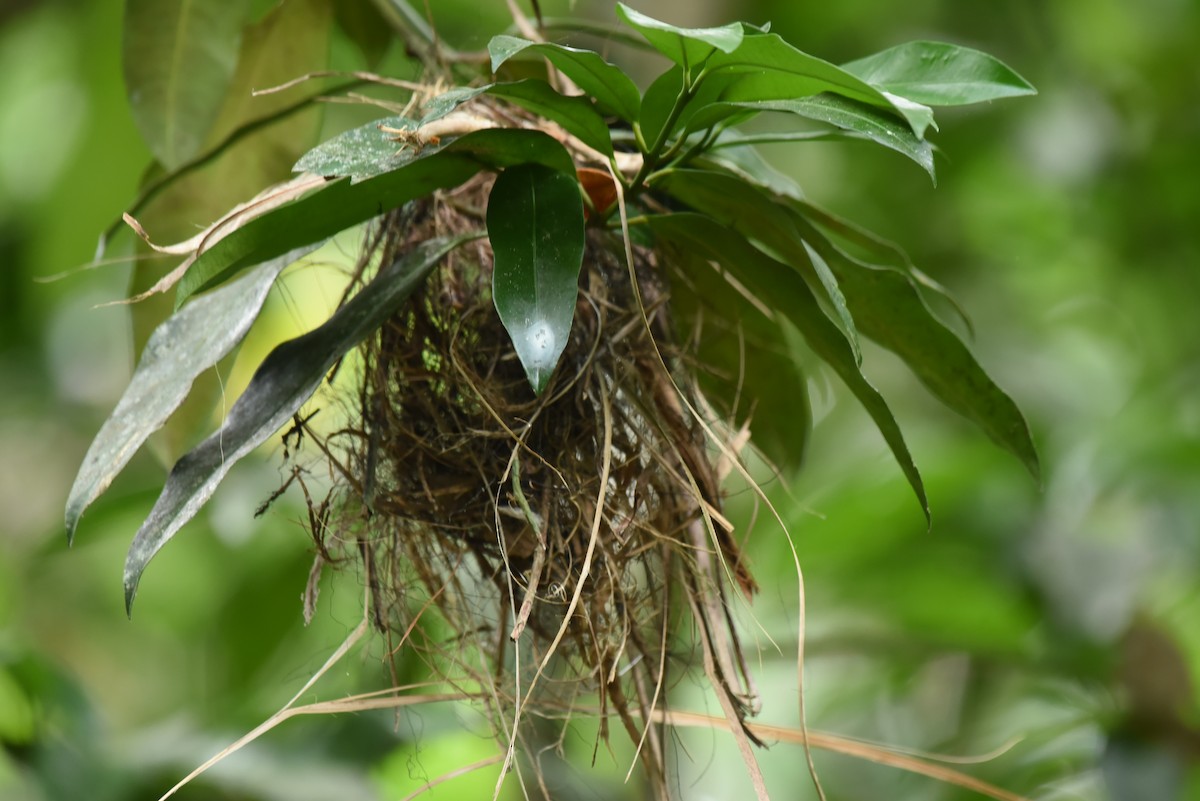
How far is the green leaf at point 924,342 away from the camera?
26.9 inches

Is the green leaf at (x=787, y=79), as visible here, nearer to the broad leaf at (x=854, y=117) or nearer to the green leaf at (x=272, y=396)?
the broad leaf at (x=854, y=117)

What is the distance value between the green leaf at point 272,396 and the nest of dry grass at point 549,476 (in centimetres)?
5

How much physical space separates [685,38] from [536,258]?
0.12 meters

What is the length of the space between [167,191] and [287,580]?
0.60 metres

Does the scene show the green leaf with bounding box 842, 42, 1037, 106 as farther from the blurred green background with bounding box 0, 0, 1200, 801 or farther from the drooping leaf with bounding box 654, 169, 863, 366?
the blurred green background with bounding box 0, 0, 1200, 801

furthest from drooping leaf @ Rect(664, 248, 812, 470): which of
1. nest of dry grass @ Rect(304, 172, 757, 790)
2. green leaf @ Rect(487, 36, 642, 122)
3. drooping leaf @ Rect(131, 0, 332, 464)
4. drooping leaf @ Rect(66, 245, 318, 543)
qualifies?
drooping leaf @ Rect(131, 0, 332, 464)

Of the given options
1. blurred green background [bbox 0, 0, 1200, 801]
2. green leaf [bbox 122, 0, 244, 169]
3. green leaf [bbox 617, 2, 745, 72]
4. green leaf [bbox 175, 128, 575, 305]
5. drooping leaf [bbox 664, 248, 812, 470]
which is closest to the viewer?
green leaf [bbox 617, 2, 745, 72]

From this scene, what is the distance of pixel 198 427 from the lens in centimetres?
96

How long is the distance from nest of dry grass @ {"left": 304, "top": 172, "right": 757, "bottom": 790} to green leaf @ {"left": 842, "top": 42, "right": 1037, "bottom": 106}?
0.56 feet

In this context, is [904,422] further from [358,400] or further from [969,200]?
[358,400]

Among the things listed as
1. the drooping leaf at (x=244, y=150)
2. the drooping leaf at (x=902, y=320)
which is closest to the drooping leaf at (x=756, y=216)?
the drooping leaf at (x=902, y=320)

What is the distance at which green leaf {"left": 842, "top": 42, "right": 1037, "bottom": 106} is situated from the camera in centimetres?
58

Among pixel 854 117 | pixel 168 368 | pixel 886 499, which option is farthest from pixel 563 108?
pixel 886 499

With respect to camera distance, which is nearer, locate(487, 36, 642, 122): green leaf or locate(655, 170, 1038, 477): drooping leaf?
locate(487, 36, 642, 122): green leaf
